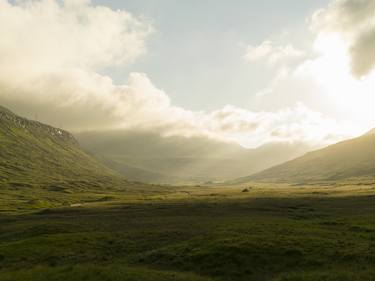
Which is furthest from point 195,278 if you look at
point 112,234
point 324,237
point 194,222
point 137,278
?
point 194,222

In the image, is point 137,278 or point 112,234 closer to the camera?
point 137,278

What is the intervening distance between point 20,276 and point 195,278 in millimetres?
20344

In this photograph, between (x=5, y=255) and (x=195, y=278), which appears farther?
(x=5, y=255)

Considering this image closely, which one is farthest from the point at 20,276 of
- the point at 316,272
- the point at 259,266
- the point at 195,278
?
the point at 316,272

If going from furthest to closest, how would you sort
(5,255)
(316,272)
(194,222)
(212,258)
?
(194,222) → (5,255) → (212,258) → (316,272)

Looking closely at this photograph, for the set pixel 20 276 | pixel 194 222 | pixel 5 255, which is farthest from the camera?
pixel 194 222

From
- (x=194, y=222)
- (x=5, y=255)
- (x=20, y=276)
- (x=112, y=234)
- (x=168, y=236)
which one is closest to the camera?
(x=20, y=276)

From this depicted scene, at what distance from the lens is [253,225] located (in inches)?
2687

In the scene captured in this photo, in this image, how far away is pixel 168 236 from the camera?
61531 millimetres

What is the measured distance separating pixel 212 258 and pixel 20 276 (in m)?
22.8

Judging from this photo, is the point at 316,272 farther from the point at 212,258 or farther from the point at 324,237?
the point at 324,237

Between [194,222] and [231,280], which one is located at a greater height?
[194,222]

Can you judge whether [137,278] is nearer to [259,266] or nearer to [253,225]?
[259,266]

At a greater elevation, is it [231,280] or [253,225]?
[253,225]
